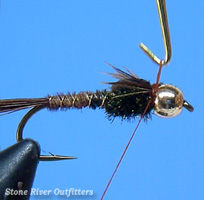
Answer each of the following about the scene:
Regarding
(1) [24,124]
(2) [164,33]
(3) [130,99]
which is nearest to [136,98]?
(3) [130,99]

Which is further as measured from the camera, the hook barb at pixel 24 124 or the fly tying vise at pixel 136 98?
the hook barb at pixel 24 124

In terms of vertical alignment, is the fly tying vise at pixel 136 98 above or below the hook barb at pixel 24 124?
above

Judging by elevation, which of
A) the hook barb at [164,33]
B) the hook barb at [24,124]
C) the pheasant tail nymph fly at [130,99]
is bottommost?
the hook barb at [24,124]

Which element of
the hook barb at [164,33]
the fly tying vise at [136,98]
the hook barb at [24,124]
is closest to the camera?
the hook barb at [164,33]

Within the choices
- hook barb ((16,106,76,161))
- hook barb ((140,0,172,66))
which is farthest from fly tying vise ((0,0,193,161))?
hook barb ((16,106,76,161))

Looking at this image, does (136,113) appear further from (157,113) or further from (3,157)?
(3,157)

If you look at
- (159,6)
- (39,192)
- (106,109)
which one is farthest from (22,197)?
(159,6)

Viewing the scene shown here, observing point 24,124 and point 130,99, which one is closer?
point 130,99

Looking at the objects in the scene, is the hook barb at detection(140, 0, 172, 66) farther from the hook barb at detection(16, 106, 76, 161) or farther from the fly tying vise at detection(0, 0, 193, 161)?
the hook barb at detection(16, 106, 76, 161)

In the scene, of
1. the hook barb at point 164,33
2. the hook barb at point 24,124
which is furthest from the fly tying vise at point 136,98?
the hook barb at point 24,124

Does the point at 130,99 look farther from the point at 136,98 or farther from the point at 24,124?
the point at 24,124

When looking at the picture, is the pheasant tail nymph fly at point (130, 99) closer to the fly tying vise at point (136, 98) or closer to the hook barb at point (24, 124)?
the fly tying vise at point (136, 98)
